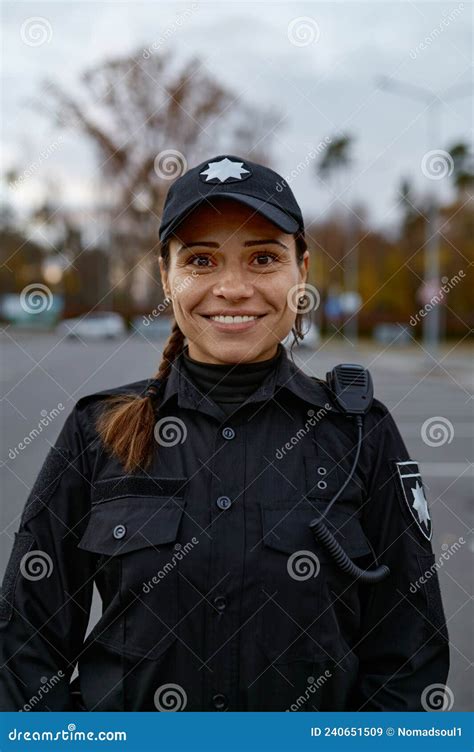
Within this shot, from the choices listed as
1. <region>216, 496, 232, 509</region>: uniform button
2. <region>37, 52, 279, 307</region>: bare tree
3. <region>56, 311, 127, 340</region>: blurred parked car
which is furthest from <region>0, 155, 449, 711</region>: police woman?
<region>56, 311, 127, 340</region>: blurred parked car

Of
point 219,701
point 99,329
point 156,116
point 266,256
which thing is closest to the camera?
point 219,701

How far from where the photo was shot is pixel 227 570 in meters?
1.64

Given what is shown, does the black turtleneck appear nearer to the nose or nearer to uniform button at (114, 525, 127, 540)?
the nose

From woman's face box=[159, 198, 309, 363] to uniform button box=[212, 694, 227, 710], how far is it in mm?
674

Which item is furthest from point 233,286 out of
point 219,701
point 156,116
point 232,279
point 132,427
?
point 156,116

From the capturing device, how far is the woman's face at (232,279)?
1.70m

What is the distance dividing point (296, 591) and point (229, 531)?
0.59 ft

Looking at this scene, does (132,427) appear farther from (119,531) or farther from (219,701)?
(219,701)

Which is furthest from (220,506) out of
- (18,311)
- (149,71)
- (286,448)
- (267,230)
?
(18,311)

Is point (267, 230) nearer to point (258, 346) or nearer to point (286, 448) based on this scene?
point (258, 346)

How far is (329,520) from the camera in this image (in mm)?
1703

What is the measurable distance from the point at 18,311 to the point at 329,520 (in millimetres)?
54130

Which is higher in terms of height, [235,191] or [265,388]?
[235,191]

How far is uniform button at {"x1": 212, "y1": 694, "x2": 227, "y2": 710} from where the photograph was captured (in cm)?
161
